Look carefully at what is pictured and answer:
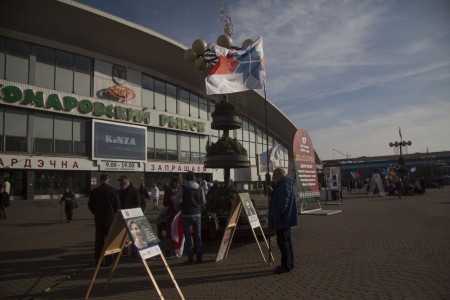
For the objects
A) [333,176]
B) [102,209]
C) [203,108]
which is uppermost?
[203,108]

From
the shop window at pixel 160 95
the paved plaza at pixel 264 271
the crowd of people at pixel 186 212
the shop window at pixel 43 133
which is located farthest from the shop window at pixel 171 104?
the crowd of people at pixel 186 212

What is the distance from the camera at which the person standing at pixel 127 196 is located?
7887 millimetres

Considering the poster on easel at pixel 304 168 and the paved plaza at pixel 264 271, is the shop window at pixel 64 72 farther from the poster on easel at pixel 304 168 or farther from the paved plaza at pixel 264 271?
the poster on easel at pixel 304 168

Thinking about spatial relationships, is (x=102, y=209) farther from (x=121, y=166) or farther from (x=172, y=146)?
(x=172, y=146)

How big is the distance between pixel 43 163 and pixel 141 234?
82.9 ft

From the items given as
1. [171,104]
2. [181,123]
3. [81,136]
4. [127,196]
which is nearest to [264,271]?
[127,196]

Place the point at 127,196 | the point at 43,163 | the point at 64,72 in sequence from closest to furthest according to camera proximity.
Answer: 1. the point at 127,196
2. the point at 43,163
3. the point at 64,72

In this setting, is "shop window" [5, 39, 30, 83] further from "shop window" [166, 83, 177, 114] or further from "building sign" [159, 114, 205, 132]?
"shop window" [166, 83, 177, 114]

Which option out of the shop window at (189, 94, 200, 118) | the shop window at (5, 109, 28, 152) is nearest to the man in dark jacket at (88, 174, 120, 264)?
the shop window at (5, 109, 28, 152)

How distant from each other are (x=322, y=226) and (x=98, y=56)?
27.5 m

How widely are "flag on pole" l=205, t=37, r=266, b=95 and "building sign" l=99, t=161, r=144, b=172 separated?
80.3 ft

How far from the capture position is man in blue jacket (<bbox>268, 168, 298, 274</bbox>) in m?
5.87

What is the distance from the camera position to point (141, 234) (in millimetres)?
4602

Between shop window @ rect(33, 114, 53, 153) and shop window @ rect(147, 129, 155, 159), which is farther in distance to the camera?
shop window @ rect(147, 129, 155, 159)
